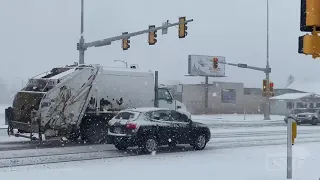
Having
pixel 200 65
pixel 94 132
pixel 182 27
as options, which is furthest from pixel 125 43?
pixel 200 65

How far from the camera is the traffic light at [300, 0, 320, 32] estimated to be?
713 centimetres

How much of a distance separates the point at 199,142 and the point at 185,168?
15.1ft

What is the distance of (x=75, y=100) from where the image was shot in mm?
17250

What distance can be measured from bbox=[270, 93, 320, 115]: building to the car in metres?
47.0

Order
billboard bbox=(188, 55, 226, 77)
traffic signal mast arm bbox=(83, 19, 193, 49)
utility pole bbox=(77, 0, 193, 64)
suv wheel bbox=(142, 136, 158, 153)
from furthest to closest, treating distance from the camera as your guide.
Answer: billboard bbox=(188, 55, 226, 77)
traffic signal mast arm bbox=(83, 19, 193, 49)
utility pole bbox=(77, 0, 193, 64)
suv wheel bbox=(142, 136, 158, 153)

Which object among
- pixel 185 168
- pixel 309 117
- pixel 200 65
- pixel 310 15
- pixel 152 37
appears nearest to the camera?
pixel 310 15

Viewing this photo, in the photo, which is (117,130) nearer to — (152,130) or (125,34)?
(152,130)

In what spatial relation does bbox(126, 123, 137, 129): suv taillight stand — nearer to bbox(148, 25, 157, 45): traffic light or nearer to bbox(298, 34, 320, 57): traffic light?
bbox(298, 34, 320, 57): traffic light

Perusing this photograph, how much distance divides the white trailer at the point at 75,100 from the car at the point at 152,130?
208 centimetres

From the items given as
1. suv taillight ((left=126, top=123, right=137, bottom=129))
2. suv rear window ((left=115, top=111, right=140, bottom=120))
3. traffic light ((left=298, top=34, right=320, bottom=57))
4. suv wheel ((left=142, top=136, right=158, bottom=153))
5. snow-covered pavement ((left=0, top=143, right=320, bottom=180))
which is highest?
traffic light ((left=298, top=34, right=320, bottom=57))

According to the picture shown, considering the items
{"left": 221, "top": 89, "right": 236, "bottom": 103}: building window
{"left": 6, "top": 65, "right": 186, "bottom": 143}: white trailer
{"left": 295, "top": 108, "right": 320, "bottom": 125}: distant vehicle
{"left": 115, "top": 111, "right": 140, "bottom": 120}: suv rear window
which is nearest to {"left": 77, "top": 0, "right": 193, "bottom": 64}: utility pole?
{"left": 6, "top": 65, "right": 186, "bottom": 143}: white trailer

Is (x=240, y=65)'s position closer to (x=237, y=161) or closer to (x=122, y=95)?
(x=122, y=95)

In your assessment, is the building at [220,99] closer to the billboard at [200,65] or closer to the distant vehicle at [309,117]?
the billboard at [200,65]

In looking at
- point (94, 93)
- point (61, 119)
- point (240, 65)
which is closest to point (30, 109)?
point (61, 119)
